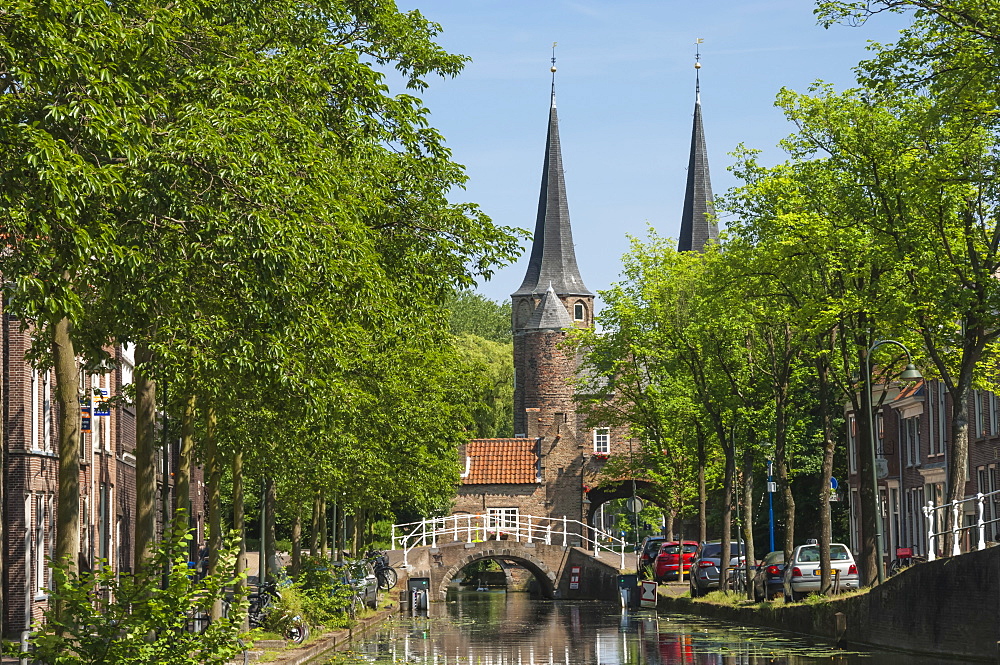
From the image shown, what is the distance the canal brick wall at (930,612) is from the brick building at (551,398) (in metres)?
43.4

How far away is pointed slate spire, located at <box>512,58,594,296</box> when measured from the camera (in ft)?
348

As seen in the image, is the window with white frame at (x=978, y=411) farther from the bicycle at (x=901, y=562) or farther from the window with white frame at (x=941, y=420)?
the bicycle at (x=901, y=562)

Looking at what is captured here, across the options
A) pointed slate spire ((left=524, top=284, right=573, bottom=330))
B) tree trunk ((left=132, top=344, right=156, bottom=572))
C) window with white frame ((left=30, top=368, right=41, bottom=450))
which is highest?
pointed slate spire ((left=524, top=284, right=573, bottom=330))

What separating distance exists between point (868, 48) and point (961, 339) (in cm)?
596

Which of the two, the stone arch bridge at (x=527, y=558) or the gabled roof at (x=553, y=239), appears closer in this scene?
the stone arch bridge at (x=527, y=558)

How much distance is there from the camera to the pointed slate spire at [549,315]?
341 ft

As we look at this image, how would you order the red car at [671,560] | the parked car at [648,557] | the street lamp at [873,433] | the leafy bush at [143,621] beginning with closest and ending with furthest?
the leafy bush at [143,621], the street lamp at [873,433], the red car at [671,560], the parked car at [648,557]

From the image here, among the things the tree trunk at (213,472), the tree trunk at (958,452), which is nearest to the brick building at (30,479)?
the tree trunk at (213,472)

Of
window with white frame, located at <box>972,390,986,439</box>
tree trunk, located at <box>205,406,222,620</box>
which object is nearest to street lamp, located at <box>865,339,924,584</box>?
tree trunk, located at <box>205,406,222,620</box>

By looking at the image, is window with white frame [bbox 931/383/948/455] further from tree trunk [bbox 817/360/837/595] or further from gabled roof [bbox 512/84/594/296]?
gabled roof [bbox 512/84/594/296]

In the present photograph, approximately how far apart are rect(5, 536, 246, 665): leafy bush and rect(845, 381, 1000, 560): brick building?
3188 centimetres

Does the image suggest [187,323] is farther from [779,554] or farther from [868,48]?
[779,554]

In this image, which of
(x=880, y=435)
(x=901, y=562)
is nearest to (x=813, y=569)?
(x=901, y=562)

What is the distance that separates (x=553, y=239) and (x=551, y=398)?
1502 cm
